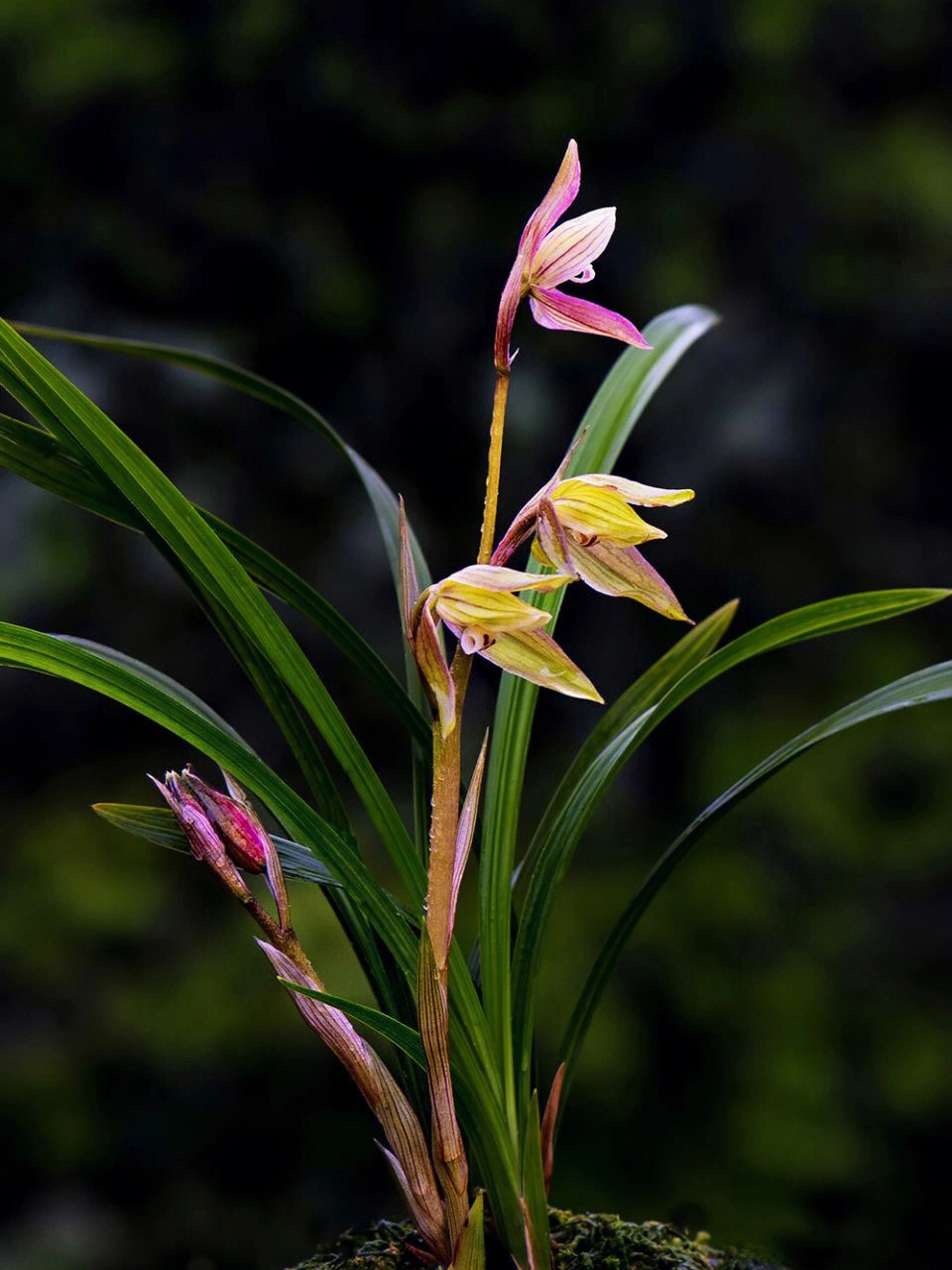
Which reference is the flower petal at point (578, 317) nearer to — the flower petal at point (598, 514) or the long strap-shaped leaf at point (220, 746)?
the flower petal at point (598, 514)

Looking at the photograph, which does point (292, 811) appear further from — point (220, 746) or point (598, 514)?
point (598, 514)

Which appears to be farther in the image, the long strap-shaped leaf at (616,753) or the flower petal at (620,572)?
the long strap-shaped leaf at (616,753)

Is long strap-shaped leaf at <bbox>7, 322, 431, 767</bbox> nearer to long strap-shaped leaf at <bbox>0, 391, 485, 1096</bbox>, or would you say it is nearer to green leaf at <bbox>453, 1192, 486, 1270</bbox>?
long strap-shaped leaf at <bbox>0, 391, 485, 1096</bbox>

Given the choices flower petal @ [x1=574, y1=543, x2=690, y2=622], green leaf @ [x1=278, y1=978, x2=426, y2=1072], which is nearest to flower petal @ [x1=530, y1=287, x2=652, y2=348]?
flower petal @ [x1=574, y1=543, x2=690, y2=622]

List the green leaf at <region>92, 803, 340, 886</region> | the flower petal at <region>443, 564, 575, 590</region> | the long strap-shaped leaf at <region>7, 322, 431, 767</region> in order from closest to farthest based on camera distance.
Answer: the flower petal at <region>443, 564, 575, 590</region> < the green leaf at <region>92, 803, 340, 886</region> < the long strap-shaped leaf at <region>7, 322, 431, 767</region>

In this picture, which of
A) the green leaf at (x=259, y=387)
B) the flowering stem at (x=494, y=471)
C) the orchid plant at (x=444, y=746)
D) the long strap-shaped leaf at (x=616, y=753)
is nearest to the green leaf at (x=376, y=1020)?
the orchid plant at (x=444, y=746)

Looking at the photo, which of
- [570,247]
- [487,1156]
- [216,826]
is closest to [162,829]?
[216,826]
